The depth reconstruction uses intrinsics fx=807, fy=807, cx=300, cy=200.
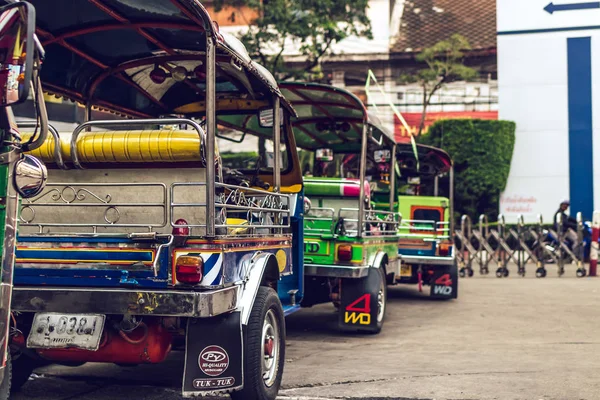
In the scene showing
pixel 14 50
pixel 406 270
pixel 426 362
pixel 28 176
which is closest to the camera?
pixel 14 50

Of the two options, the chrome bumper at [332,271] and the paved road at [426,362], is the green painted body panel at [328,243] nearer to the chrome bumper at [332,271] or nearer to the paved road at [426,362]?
the chrome bumper at [332,271]

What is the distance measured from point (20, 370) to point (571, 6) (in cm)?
2457

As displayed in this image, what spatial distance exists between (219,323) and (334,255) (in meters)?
3.82

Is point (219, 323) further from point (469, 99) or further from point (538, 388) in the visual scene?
point (469, 99)

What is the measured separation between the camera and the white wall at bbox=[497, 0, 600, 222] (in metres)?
26.7

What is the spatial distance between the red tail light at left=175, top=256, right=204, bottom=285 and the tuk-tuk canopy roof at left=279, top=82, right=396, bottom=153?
4.15 meters

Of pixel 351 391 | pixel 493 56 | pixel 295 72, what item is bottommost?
pixel 351 391

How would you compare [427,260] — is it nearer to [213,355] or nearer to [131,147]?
[131,147]

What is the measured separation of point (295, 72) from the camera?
2203 centimetres

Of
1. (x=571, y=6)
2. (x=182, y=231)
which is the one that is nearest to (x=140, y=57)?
(x=182, y=231)

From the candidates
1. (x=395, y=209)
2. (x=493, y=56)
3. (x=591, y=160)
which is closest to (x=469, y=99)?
(x=493, y=56)

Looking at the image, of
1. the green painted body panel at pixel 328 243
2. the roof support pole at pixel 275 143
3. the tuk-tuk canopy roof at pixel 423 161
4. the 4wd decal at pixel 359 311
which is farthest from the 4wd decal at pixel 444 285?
the roof support pole at pixel 275 143

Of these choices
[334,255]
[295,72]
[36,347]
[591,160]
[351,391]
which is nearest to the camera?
[36,347]

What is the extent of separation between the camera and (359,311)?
916 centimetres
